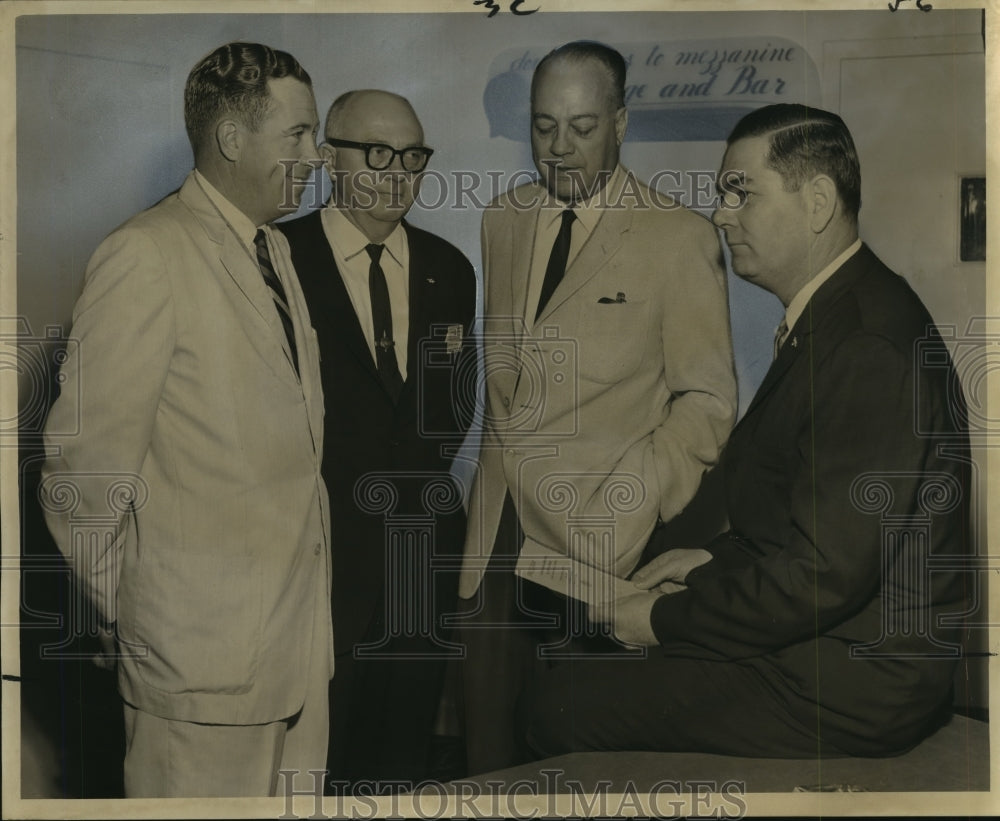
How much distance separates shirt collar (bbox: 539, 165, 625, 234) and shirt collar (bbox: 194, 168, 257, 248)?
104cm

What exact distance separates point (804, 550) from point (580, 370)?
3.28ft

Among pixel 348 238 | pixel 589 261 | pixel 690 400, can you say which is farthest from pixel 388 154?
pixel 690 400

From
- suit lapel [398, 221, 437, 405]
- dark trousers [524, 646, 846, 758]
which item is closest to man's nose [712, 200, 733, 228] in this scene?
suit lapel [398, 221, 437, 405]

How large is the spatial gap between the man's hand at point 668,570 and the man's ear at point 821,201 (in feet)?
4.02

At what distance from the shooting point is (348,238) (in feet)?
14.1

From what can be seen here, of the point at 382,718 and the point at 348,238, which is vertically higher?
the point at 348,238

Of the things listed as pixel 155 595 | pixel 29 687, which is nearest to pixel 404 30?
pixel 155 595

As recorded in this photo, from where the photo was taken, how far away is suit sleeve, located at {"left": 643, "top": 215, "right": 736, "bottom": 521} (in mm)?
4266

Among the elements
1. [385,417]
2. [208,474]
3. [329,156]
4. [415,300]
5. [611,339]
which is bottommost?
[208,474]

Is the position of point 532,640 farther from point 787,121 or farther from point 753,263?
point 787,121

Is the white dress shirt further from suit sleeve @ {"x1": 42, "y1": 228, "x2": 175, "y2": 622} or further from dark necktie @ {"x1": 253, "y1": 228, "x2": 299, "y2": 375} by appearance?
suit sleeve @ {"x1": 42, "y1": 228, "x2": 175, "y2": 622}

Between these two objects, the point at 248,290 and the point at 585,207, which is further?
the point at 585,207

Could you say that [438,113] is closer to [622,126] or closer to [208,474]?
[622,126]

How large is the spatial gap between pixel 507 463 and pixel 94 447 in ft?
4.73
